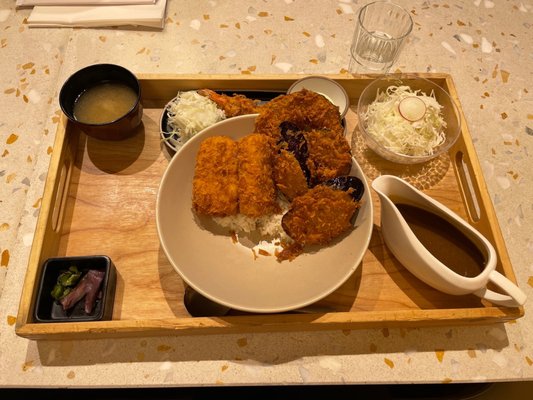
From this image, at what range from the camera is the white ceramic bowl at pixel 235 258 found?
52.4 inches

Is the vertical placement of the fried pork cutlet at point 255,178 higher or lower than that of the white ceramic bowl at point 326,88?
lower

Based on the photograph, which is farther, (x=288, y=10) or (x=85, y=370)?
(x=288, y=10)

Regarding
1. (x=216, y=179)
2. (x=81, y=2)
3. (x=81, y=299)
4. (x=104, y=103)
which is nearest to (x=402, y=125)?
(x=216, y=179)

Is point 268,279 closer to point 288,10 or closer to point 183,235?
point 183,235

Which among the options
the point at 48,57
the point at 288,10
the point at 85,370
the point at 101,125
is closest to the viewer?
the point at 85,370

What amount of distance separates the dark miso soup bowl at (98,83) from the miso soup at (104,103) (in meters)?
0.02

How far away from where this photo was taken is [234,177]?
1548 millimetres

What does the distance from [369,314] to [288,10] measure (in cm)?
181

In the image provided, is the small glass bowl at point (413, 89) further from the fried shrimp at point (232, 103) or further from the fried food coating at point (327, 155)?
the fried shrimp at point (232, 103)

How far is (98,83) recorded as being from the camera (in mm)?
1774

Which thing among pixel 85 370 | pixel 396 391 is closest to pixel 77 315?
pixel 85 370

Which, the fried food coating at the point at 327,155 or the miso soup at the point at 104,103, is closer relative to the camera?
the fried food coating at the point at 327,155

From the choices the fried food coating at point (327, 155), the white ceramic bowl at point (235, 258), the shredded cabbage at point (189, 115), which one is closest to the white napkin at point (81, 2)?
the shredded cabbage at point (189, 115)

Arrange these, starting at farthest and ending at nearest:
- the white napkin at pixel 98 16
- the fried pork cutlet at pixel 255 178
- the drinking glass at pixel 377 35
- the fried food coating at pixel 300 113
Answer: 1. the white napkin at pixel 98 16
2. the drinking glass at pixel 377 35
3. the fried food coating at pixel 300 113
4. the fried pork cutlet at pixel 255 178
